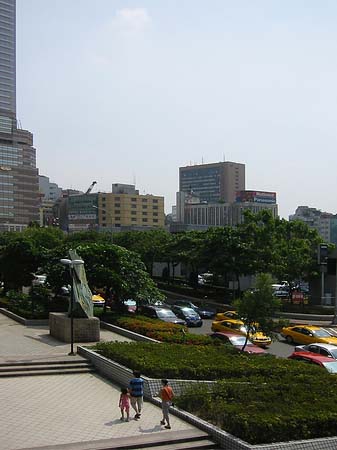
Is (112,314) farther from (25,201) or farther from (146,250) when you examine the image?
(25,201)

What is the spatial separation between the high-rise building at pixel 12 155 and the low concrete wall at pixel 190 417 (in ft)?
490

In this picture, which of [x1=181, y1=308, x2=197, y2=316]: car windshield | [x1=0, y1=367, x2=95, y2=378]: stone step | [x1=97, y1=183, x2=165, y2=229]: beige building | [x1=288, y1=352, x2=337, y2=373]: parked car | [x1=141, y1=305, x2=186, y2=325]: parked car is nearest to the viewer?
Result: [x1=0, y1=367, x2=95, y2=378]: stone step

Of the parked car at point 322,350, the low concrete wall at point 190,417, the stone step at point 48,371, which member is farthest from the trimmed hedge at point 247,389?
the parked car at point 322,350

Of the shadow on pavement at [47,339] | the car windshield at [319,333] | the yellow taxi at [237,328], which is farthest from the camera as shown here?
the car windshield at [319,333]

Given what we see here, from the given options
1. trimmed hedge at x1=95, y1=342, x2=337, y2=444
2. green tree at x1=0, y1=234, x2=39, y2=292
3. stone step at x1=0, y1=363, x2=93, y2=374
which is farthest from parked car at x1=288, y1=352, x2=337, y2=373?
green tree at x1=0, y1=234, x2=39, y2=292

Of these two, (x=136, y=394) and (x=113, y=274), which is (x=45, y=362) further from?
(x=113, y=274)

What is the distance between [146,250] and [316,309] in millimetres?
23731

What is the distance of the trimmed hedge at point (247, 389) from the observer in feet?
42.3

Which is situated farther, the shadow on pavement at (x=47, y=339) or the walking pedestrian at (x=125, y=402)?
the shadow on pavement at (x=47, y=339)

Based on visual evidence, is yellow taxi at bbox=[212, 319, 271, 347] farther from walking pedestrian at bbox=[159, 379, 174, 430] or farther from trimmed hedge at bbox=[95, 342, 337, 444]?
walking pedestrian at bbox=[159, 379, 174, 430]

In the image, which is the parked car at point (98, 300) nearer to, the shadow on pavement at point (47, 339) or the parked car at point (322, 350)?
the shadow on pavement at point (47, 339)

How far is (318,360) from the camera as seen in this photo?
874 inches

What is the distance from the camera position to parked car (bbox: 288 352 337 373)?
21.5 metres

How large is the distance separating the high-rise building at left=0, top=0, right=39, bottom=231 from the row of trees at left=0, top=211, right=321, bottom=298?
341ft
